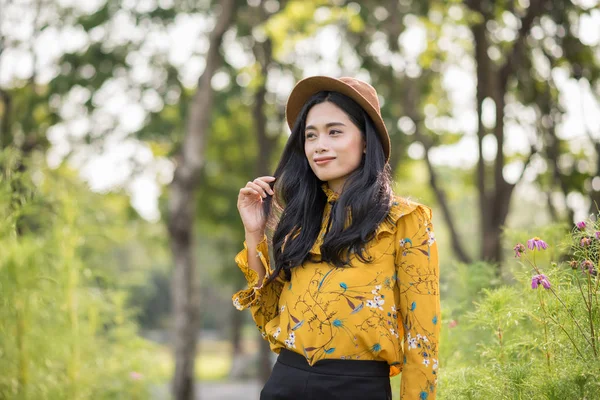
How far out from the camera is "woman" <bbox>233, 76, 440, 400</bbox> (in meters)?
2.33

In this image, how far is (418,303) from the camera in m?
2.34

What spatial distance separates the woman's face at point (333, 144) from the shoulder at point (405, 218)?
268 millimetres

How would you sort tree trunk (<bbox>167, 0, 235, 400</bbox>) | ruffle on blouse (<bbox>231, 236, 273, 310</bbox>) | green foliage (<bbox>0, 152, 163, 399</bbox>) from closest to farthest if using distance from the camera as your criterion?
ruffle on blouse (<bbox>231, 236, 273, 310</bbox>) → green foliage (<bbox>0, 152, 163, 399</bbox>) → tree trunk (<bbox>167, 0, 235, 400</bbox>)

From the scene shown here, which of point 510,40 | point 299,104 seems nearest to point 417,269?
point 299,104

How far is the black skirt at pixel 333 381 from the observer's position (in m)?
2.30

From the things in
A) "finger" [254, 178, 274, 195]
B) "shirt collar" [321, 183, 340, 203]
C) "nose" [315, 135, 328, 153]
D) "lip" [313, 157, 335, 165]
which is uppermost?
"nose" [315, 135, 328, 153]

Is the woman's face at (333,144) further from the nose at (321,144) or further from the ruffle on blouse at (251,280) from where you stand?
the ruffle on blouse at (251,280)

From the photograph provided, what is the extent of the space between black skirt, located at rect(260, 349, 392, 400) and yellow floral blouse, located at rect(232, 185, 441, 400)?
0.03 metres

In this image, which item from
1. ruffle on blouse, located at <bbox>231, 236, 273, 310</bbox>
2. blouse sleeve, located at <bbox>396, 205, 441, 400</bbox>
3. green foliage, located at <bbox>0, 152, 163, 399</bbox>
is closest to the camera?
blouse sleeve, located at <bbox>396, 205, 441, 400</bbox>

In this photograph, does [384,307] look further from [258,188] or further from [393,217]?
[258,188]

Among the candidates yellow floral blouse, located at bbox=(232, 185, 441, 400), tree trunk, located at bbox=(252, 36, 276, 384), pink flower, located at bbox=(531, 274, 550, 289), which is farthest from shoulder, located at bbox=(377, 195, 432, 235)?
tree trunk, located at bbox=(252, 36, 276, 384)

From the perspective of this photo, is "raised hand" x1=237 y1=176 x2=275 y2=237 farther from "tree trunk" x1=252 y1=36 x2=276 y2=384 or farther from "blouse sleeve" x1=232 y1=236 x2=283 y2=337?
"tree trunk" x1=252 y1=36 x2=276 y2=384

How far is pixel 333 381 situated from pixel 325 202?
0.75m

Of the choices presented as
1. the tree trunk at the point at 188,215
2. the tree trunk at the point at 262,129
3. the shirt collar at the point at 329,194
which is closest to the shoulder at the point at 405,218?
the shirt collar at the point at 329,194
